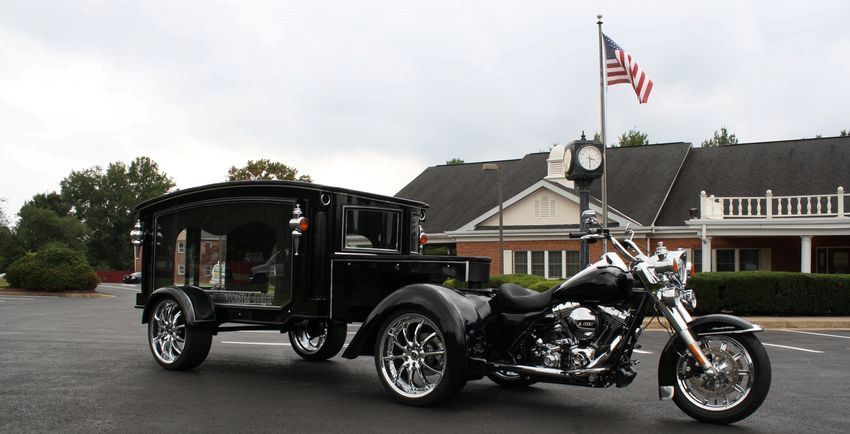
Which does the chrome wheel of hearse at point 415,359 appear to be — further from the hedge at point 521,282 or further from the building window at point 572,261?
the building window at point 572,261

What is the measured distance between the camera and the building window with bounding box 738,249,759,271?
28844 millimetres

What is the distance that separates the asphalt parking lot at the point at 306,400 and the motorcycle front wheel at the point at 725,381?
0.14m

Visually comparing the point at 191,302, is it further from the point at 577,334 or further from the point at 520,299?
the point at 577,334

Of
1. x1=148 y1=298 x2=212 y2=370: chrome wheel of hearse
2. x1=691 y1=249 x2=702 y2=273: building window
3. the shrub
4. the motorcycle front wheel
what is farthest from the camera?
the shrub

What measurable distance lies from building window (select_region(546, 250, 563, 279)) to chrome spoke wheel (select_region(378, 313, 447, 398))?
2499cm

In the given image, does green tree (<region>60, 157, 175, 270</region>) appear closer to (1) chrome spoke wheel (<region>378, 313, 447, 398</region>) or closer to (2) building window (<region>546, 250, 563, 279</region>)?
(2) building window (<region>546, 250, 563, 279</region>)

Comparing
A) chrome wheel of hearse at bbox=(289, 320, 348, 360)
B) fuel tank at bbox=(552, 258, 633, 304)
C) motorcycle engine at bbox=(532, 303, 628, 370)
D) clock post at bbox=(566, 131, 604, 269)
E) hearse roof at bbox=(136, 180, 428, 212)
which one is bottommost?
chrome wheel of hearse at bbox=(289, 320, 348, 360)

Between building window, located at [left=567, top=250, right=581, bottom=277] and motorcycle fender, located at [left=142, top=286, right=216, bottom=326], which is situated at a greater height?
building window, located at [left=567, top=250, right=581, bottom=277]

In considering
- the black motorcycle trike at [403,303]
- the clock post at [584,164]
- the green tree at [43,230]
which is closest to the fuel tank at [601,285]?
the black motorcycle trike at [403,303]

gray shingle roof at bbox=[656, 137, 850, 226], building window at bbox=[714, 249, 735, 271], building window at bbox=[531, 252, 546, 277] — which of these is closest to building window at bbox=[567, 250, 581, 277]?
building window at bbox=[531, 252, 546, 277]

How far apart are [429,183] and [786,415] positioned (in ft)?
112

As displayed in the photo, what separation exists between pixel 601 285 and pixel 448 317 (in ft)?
4.41

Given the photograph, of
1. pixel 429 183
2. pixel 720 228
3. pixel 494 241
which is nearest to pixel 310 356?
pixel 720 228

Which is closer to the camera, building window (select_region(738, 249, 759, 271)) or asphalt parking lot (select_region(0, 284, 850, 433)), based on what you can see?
asphalt parking lot (select_region(0, 284, 850, 433))
